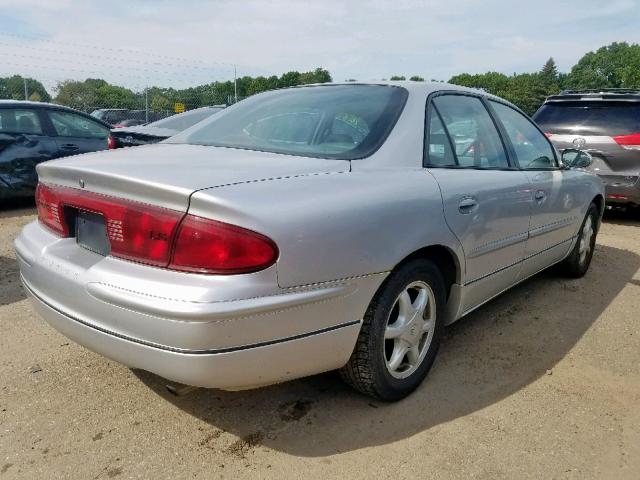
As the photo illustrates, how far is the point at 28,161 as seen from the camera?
22.5ft

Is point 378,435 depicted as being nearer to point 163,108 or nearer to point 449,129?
point 449,129

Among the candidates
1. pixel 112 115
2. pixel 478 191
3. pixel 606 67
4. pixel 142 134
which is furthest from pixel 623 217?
pixel 606 67

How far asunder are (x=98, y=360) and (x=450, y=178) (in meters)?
2.03

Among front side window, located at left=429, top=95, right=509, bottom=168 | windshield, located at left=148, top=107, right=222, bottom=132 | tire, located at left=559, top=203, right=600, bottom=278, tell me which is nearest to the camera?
front side window, located at left=429, top=95, right=509, bottom=168

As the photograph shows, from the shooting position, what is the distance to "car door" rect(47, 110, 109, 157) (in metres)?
7.29

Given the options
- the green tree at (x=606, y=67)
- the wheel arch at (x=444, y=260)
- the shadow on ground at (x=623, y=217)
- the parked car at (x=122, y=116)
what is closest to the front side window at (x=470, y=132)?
the wheel arch at (x=444, y=260)

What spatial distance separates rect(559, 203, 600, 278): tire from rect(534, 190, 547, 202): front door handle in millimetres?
1072

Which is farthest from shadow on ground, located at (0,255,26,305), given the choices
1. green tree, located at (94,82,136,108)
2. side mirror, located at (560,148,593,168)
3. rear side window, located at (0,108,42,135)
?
green tree, located at (94,82,136,108)

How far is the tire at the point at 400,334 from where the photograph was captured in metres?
2.25

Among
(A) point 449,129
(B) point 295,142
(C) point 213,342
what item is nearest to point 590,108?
(A) point 449,129

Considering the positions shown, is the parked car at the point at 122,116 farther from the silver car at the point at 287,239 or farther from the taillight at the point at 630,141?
the silver car at the point at 287,239

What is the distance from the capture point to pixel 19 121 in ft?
22.9

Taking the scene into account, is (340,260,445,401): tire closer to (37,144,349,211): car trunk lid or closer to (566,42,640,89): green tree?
(37,144,349,211): car trunk lid

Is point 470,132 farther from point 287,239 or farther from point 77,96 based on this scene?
point 77,96
